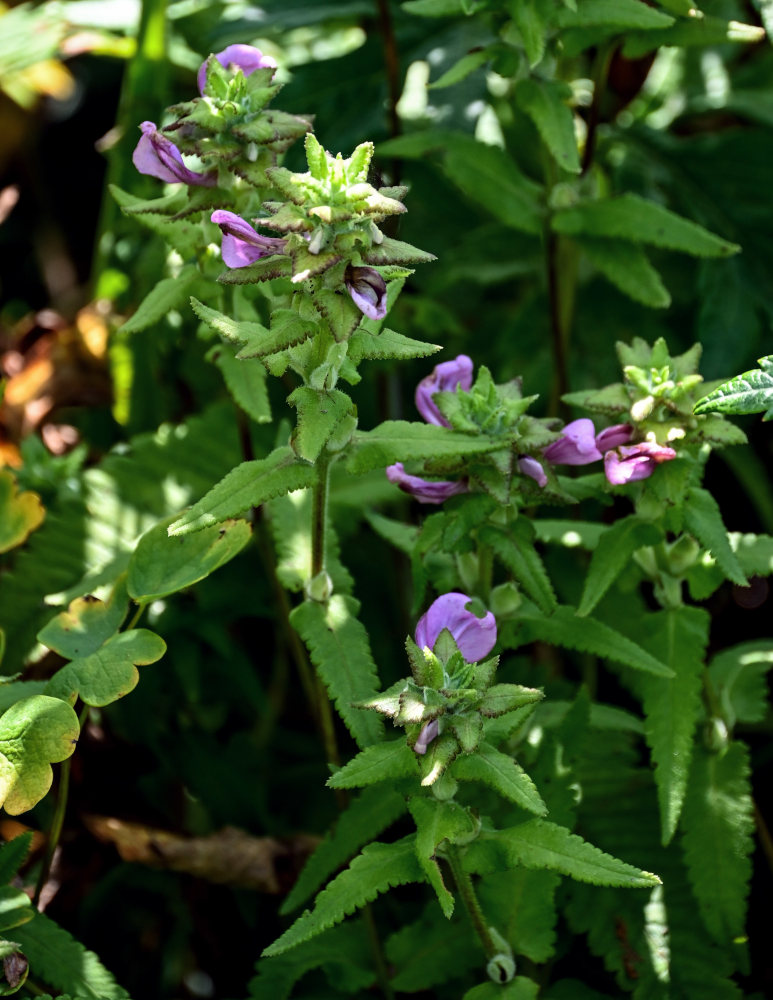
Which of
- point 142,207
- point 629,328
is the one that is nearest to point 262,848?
point 142,207

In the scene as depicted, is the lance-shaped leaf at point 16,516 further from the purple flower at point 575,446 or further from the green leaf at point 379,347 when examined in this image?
the purple flower at point 575,446

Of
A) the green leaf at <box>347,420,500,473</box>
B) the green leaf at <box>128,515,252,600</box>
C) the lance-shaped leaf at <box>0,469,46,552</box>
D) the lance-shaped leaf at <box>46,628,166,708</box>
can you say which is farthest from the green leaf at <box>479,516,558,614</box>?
the lance-shaped leaf at <box>0,469,46,552</box>

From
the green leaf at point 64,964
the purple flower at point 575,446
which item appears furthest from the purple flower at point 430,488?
the green leaf at point 64,964

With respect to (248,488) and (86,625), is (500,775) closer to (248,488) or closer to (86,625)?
(248,488)

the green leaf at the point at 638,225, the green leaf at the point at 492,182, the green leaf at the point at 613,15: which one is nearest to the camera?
the green leaf at the point at 613,15

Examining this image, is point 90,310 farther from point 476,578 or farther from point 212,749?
point 476,578

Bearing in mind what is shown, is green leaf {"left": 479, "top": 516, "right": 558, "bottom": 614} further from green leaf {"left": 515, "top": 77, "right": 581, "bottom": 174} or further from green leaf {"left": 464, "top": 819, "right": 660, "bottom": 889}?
green leaf {"left": 515, "top": 77, "right": 581, "bottom": 174}
